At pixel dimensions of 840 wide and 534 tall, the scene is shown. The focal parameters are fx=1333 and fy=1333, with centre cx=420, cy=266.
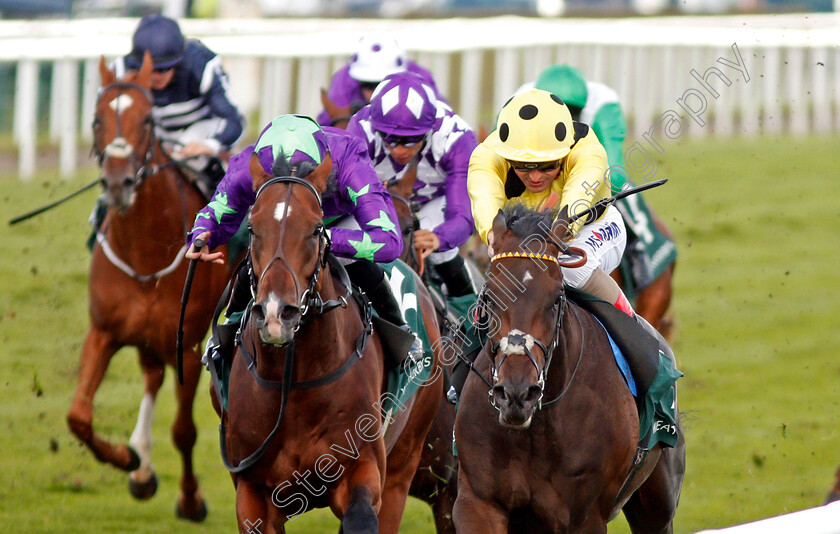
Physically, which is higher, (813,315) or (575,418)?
(575,418)

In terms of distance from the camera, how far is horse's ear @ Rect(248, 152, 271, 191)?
436 centimetres

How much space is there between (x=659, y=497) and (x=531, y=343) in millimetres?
1483

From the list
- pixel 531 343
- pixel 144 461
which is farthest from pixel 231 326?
pixel 144 461

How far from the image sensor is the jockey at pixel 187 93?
23.3ft

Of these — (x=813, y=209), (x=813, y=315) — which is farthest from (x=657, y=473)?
(x=813, y=209)

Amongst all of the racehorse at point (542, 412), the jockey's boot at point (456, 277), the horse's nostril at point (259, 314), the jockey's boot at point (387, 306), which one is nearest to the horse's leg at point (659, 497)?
the racehorse at point (542, 412)

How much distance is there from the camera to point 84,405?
20.1 ft

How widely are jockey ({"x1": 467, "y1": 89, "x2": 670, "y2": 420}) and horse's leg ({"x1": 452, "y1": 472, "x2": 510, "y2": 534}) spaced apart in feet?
2.50

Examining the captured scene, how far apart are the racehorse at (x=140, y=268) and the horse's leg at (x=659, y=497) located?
2.35 m

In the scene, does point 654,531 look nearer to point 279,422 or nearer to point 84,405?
point 279,422

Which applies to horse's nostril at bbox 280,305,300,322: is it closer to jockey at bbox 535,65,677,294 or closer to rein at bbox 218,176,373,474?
rein at bbox 218,176,373,474

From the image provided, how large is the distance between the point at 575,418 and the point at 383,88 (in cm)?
199

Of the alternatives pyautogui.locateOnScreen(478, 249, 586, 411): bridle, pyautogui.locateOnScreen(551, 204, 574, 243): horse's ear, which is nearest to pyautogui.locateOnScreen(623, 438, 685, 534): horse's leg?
pyautogui.locateOnScreen(478, 249, 586, 411): bridle

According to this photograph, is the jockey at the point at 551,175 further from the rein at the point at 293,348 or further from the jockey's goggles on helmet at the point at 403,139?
the jockey's goggles on helmet at the point at 403,139
